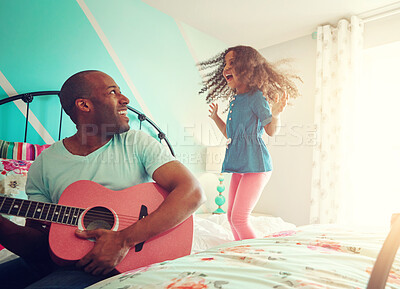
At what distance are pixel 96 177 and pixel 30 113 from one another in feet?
4.00

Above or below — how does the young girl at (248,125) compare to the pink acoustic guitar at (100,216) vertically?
above

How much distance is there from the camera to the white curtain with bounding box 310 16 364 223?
2635 millimetres

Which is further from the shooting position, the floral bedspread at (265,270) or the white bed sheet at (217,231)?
the white bed sheet at (217,231)

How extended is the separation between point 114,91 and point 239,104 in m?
0.94

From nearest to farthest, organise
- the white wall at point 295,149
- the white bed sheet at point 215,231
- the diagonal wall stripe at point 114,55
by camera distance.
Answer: the white bed sheet at point 215,231, the diagonal wall stripe at point 114,55, the white wall at point 295,149

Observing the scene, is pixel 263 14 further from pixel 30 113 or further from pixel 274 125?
pixel 30 113

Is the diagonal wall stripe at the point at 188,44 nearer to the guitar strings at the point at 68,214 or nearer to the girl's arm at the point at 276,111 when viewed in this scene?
the girl's arm at the point at 276,111

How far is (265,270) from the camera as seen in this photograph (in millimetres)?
568

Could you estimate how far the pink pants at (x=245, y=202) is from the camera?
61.0 inches

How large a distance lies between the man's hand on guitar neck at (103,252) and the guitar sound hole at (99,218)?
0.13 ft

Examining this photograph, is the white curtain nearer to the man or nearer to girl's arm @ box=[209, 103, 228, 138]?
girl's arm @ box=[209, 103, 228, 138]

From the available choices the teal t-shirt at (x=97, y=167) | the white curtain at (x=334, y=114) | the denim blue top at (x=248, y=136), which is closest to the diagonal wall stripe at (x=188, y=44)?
the white curtain at (x=334, y=114)

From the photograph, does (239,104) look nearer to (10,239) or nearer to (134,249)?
(134,249)

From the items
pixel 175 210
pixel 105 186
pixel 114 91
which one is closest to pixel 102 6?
pixel 114 91
